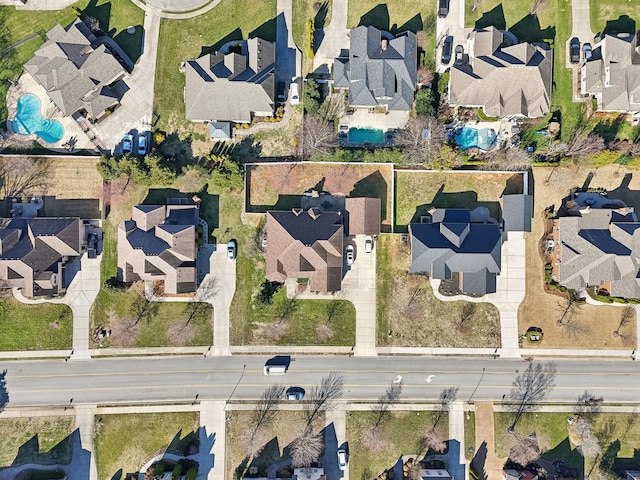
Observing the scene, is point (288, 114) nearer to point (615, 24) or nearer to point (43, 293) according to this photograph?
point (43, 293)

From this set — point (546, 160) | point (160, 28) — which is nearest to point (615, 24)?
point (546, 160)

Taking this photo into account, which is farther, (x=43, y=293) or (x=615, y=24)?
(x=615, y=24)

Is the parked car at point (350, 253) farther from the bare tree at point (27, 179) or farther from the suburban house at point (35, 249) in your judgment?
the bare tree at point (27, 179)

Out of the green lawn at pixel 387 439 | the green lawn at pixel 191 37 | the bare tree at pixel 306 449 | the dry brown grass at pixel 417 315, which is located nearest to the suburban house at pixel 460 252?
the dry brown grass at pixel 417 315

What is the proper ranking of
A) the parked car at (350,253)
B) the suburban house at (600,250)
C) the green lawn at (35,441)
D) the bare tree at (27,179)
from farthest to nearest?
1. the parked car at (350,253)
2. the bare tree at (27,179)
3. the green lawn at (35,441)
4. the suburban house at (600,250)

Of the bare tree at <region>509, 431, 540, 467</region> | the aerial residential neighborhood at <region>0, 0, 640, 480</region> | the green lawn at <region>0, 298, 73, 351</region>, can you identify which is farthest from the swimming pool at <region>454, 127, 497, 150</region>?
the green lawn at <region>0, 298, 73, 351</region>

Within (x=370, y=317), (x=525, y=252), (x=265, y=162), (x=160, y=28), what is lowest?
(x=370, y=317)

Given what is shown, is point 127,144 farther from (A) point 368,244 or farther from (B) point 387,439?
(B) point 387,439

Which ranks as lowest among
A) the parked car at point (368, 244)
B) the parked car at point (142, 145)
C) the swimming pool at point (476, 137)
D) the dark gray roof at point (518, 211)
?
the parked car at point (368, 244)
